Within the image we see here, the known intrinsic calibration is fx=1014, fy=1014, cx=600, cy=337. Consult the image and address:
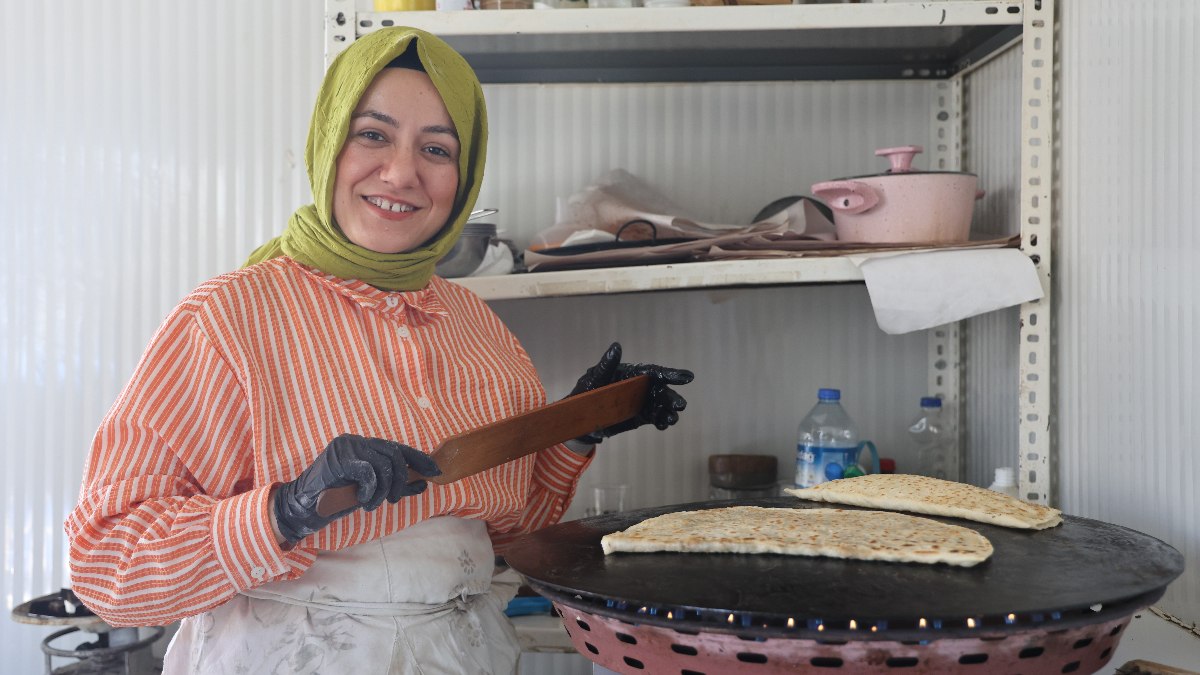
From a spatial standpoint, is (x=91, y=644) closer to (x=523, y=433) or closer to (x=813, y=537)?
(x=523, y=433)

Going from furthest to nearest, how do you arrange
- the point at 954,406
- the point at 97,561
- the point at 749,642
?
the point at 954,406
the point at 97,561
the point at 749,642

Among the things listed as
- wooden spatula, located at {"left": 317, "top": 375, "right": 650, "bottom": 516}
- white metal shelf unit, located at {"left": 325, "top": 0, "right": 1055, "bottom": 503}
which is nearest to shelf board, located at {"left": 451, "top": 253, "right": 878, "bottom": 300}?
white metal shelf unit, located at {"left": 325, "top": 0, "right": 1055, "bottom": 503}

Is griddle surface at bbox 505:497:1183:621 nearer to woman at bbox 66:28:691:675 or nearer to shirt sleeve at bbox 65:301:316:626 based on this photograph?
woman at bbox 66:28:691:675

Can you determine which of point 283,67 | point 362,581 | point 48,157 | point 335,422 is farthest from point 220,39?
point 362,581

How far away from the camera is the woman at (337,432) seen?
120 cm

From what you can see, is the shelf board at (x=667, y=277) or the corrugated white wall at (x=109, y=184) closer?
the shelf board at (x=667, y=277)

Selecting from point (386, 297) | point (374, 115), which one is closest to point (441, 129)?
point (374, 115)

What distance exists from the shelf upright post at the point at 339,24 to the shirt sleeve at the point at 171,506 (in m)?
0.63

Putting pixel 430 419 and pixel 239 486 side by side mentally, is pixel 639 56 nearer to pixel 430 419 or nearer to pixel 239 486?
pixel 430 419

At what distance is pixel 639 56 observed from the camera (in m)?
2.03

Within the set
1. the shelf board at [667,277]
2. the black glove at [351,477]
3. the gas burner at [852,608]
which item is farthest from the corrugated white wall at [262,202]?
the black glove at [351,477]

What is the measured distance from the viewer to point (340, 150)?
4.72 ft

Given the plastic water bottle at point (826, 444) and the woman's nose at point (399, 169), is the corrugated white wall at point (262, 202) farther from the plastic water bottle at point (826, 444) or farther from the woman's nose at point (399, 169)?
the woman's nose at point (399, 169)

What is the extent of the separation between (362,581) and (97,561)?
32 cm
